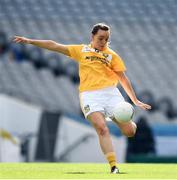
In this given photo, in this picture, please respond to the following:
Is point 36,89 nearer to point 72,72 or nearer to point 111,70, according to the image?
point 72,72

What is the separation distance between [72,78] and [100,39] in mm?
Result: 13108

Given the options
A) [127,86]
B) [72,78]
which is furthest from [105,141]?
[72,78]

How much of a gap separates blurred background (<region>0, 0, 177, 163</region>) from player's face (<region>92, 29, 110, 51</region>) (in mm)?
8238

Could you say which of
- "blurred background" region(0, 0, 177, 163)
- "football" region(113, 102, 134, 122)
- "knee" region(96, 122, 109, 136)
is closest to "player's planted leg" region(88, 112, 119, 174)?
"knee" region(96, 122, 109, 136)

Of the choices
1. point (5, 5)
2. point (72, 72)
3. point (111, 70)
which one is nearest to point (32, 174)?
point (111, 70)

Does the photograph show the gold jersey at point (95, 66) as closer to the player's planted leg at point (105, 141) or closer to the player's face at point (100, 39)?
the player's face at point (100, 39)

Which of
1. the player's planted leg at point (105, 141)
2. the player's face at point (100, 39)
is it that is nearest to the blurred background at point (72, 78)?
the player's face at point (100, 39)

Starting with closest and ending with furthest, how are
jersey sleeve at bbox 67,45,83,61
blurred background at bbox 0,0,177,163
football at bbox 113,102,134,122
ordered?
football at bbox 113,102,134,122, jersey sleeve at bbox 67,45,83,61, blurred background at bbox 0,0,177,163

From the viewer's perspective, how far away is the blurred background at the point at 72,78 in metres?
18.4

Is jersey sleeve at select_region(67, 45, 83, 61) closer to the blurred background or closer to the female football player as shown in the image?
the female football player

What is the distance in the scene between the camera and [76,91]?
22.5m

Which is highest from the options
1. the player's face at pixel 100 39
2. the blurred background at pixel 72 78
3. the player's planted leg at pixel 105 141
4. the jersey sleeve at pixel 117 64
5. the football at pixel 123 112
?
the blurred background at pixel 72 78

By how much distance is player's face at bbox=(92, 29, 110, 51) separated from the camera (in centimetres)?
Result: 936

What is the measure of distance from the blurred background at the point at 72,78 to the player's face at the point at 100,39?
27.0 feet
